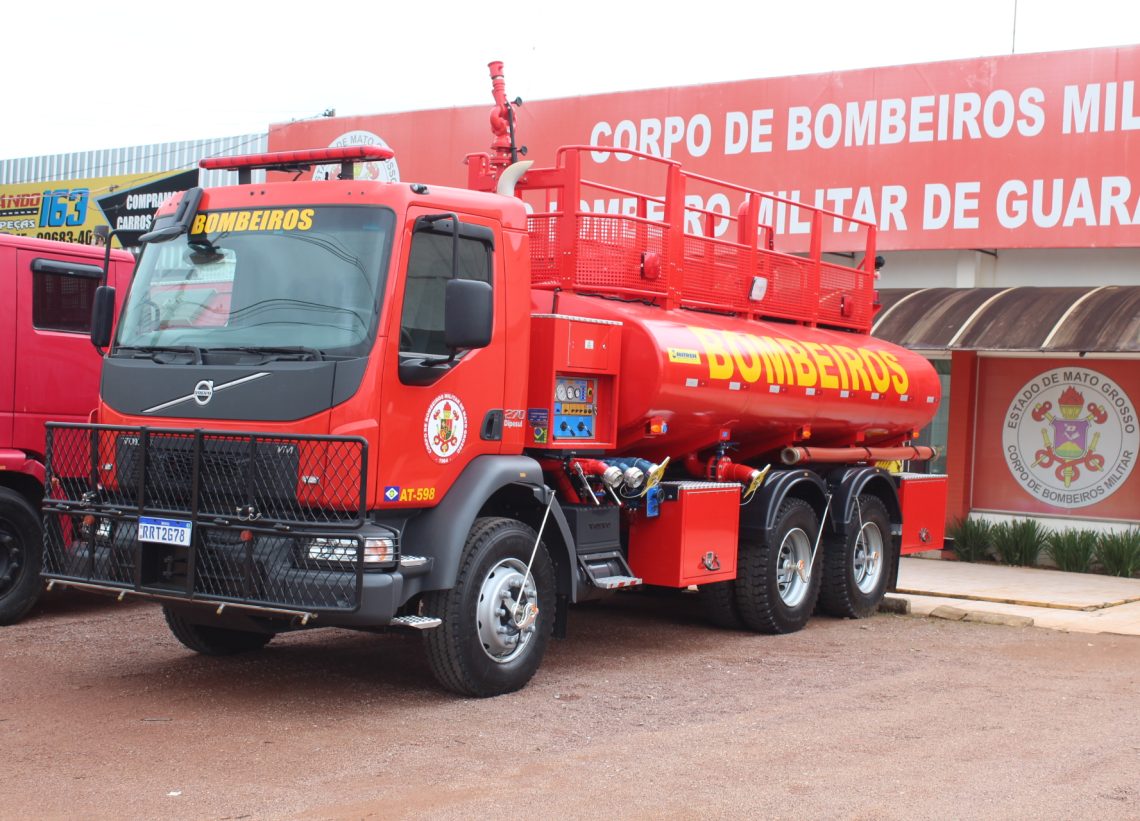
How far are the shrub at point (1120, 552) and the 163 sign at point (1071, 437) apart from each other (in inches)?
29.1

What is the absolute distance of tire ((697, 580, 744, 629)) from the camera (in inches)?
416

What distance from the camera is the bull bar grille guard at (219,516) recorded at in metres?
6.95

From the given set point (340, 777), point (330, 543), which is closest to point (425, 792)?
point (340, 777)

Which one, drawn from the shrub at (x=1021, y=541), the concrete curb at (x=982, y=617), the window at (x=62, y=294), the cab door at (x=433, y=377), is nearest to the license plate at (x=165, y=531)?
the cab door at (x=433, y=377)

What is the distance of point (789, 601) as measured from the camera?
35.6ft

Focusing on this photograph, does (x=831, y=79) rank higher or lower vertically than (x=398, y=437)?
higher

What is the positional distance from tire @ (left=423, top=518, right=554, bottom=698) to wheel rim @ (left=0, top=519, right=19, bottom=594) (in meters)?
3.75

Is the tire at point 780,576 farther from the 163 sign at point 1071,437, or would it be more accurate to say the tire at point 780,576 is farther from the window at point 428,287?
the 163 sign at point 1071,437

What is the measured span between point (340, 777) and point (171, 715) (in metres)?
1.55

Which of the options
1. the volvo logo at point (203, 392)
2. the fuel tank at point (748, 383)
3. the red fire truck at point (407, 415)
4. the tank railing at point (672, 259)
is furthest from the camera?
the tank railing at point (672, 259)

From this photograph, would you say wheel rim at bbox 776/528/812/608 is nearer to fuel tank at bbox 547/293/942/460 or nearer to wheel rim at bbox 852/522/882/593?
fuel tank at bbox 547/293/942/460

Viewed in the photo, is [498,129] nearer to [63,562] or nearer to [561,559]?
[561,559]

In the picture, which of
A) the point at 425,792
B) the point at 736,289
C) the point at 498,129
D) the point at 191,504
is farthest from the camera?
the point at 736,289

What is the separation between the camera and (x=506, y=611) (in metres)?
7.93
